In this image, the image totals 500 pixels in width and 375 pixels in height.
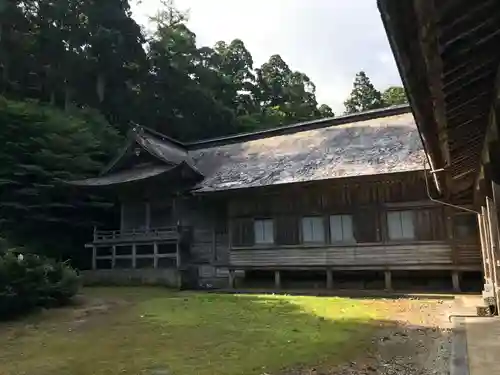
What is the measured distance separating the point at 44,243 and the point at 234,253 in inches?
381

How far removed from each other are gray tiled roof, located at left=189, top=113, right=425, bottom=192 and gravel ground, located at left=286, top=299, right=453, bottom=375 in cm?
599

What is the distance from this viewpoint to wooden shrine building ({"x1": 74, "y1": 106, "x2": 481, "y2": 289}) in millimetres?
16172

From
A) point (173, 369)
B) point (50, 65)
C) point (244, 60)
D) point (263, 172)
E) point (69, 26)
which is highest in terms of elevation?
point (244, 60)

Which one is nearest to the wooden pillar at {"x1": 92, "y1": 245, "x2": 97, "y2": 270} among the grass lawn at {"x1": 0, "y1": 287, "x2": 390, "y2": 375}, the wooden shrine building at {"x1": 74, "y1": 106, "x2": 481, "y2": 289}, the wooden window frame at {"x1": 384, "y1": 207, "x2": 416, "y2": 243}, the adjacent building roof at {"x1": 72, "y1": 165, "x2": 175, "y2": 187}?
the wooden shrine building at {"x1": 74, "y1": 106, "x2": 481, "y2": 289}

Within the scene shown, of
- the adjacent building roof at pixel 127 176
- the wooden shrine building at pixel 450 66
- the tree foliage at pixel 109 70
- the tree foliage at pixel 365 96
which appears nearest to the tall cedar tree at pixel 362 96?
the tree foliage at pixel 365 96

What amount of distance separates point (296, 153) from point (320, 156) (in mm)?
1578

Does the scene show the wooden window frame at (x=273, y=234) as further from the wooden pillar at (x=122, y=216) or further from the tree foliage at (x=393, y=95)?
the tree foliage at (x=393, y=95)

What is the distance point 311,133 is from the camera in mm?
22781

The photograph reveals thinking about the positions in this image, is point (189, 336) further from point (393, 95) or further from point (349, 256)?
point (393, 95)

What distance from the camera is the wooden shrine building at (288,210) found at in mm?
16172

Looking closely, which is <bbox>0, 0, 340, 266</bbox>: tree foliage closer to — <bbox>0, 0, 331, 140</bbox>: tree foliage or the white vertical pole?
→ <bbox>0, 0, 331, 140</bbox>: tree foliage

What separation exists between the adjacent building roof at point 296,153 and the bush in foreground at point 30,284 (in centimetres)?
734

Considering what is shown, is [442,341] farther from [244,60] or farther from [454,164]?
[244,60]

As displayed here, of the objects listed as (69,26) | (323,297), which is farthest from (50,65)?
(323,297)
